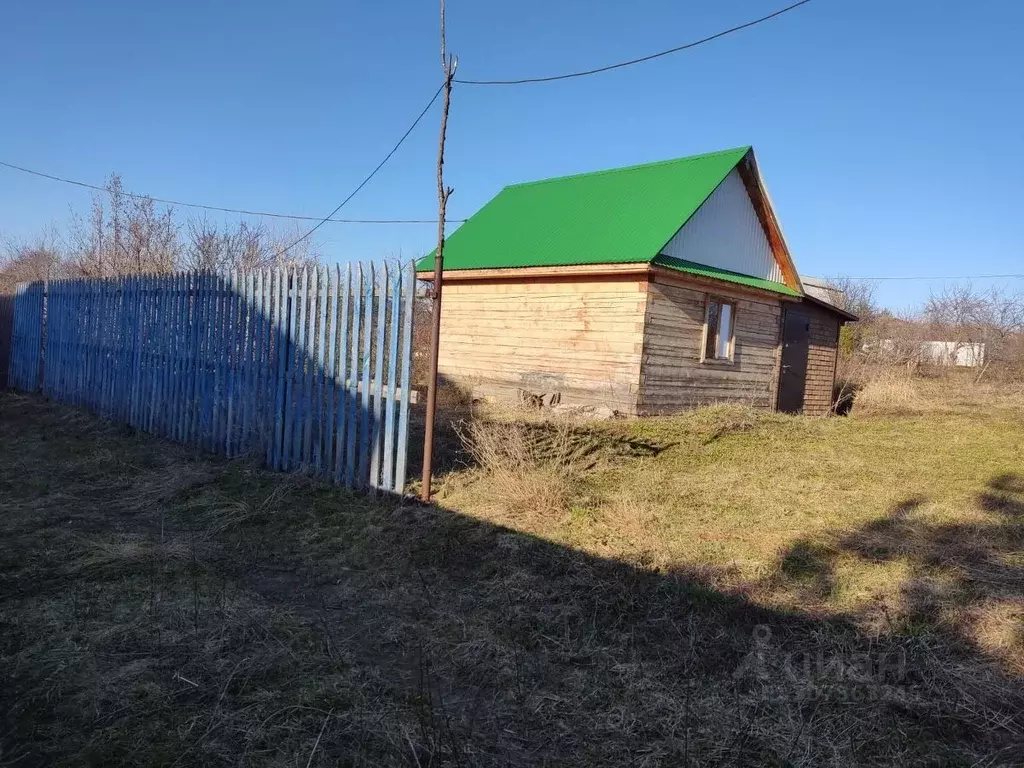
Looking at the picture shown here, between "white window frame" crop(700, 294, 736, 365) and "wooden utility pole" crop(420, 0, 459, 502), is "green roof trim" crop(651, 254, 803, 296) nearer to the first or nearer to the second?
"white window frame" crop(700, 294, 736, 365)

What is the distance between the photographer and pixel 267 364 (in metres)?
7.12

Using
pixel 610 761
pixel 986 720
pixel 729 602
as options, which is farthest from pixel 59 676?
pixel 986 720

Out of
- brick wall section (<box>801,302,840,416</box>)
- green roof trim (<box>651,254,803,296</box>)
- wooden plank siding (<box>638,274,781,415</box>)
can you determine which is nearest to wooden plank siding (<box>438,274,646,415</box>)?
wooden plank siding (<box>638,274,781,415</box>)

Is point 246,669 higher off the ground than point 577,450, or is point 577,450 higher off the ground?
point 577,450

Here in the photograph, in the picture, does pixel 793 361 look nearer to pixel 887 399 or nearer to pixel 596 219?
pixel 887 399

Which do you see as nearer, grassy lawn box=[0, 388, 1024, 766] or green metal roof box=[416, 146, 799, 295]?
grassy lawn box=[0, 388, 1024, 766]

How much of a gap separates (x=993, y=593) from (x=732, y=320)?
1029cm

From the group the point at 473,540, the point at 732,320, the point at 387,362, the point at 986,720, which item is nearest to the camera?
the point at 986,720

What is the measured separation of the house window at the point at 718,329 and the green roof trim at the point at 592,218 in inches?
81.5

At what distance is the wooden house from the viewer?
465 inches

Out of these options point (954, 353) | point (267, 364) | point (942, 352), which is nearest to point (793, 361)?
point (267, 364)

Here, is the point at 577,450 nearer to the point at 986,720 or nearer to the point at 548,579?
the point at 548,579

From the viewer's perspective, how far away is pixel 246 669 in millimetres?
3205

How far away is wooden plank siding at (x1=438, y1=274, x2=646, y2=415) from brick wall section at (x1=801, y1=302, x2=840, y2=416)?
636 cm
